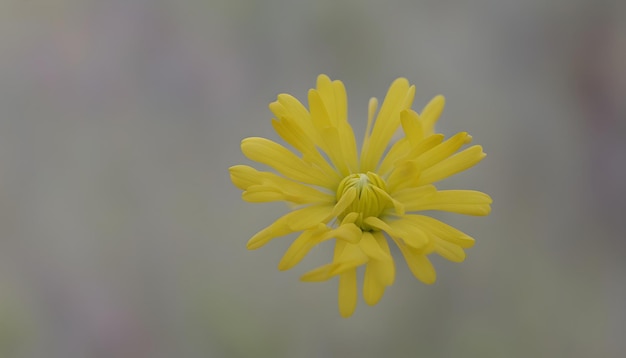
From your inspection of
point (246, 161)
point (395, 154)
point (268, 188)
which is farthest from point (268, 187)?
point (246, 161)

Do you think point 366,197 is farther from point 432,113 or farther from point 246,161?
point 246,161

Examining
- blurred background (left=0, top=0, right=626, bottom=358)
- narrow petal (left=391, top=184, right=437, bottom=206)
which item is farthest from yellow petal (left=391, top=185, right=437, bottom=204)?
blurred background (left=0, top=0, right=626, bottom=358)

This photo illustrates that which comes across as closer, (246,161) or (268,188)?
(268,188)

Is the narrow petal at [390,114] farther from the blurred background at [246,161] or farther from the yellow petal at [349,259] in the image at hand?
the blurred background at [246,161]

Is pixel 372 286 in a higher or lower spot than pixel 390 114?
lower

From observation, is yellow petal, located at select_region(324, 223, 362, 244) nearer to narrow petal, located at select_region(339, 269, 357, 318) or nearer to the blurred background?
narrow petal, located at select_region(339, 269, 357, 318)

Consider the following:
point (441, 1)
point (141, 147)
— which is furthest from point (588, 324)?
point (141, 147)

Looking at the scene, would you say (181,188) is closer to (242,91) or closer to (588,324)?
(242,91)
